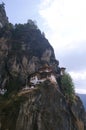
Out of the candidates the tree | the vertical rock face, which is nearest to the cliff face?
the vertical rock face

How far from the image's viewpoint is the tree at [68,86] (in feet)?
271

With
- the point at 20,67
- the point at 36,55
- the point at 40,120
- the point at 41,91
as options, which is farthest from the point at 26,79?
the point at 40,120

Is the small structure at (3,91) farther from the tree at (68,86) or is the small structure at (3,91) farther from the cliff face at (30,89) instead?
the tree at (68,86)

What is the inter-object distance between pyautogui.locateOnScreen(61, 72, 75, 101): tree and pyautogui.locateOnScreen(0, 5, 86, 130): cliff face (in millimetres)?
2933

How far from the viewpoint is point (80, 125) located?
80.7m

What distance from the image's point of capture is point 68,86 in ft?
276

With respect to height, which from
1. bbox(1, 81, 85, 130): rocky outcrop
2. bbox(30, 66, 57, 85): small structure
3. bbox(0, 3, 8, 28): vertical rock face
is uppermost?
bbox(0, 3, 8, 28): vertical rock face

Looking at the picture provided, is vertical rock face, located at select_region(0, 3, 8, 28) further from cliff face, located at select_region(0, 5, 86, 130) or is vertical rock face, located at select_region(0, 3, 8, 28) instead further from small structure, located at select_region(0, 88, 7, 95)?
small structure, located at select_region(0, 88, 7, 95)

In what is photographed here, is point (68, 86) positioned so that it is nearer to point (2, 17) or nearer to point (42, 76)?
point (42, 76)

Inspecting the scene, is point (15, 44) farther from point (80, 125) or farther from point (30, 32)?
point (80, 125)

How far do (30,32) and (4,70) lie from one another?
21.5 m

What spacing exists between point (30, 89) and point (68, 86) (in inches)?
716

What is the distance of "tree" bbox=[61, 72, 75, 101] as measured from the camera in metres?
82.6

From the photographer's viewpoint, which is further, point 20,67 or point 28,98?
point 20,67
